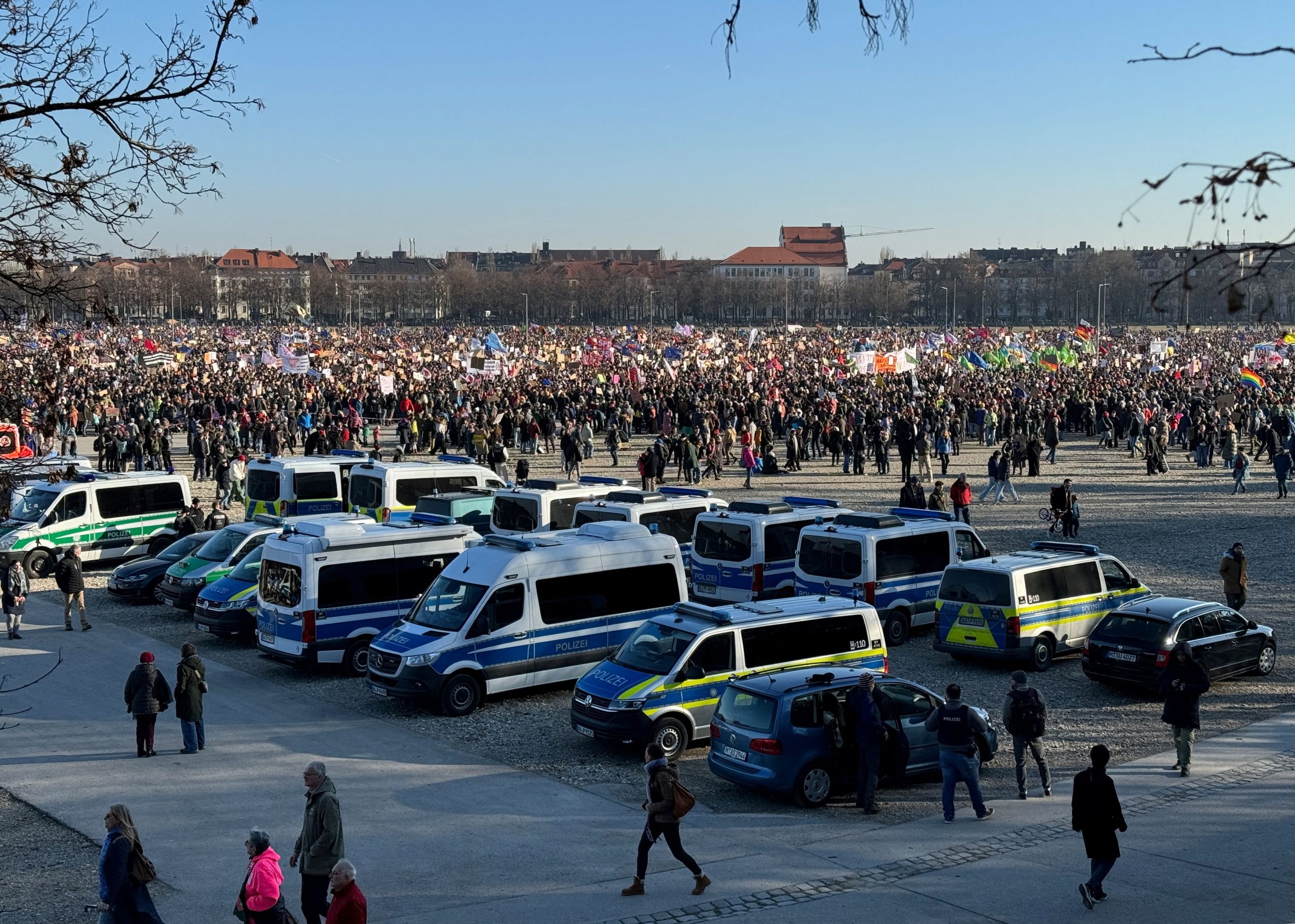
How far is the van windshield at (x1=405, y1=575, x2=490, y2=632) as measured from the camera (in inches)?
562

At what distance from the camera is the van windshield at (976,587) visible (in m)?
15.3

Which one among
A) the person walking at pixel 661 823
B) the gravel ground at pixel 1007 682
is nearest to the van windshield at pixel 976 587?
the gravel ground at pixel 1007 682

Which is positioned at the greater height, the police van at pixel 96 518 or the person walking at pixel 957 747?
the police van at pixel 96 518

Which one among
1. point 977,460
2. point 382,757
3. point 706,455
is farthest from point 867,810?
point 977,460

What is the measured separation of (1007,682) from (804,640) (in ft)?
10.4

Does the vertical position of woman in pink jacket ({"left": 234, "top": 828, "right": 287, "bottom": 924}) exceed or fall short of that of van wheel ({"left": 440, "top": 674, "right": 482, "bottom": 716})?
it exceeds it

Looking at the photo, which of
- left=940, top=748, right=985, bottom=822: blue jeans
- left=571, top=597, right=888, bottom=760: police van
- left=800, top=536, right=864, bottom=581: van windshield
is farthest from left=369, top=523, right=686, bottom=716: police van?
left=940, top=748, right=985, bottom=822: blue jeans

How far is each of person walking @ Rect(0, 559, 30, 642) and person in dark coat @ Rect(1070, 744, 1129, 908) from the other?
14090 mm

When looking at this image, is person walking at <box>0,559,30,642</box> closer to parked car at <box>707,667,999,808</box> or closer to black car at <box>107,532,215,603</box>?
black car at <box>107,532,215,603</box>

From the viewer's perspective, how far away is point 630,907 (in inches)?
346

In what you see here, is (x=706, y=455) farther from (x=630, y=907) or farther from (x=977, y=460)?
(x=630, y=907)

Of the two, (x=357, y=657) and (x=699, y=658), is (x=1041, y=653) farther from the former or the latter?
(x=357, y=657)

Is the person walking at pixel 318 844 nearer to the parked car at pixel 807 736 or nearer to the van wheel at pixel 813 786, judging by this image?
the parked car at pixel 807 736

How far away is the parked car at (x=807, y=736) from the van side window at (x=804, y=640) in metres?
1.23
